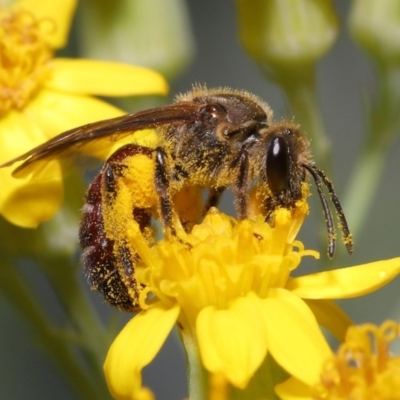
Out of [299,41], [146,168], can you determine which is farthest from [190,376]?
[299,41]

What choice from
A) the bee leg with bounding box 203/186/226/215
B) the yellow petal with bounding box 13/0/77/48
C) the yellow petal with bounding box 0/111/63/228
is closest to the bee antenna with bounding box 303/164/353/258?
the bee leg with bounding box 203/186/226/215

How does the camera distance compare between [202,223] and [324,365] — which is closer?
[324,365]

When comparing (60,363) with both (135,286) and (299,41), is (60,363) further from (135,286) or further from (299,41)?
(299,41)

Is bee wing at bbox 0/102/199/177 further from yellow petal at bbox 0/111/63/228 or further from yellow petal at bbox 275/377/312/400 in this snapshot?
yellow petal at bbox 275/377/312/400

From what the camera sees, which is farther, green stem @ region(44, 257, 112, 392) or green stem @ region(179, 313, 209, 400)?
green stem @ region(44, 257, 112, 392)

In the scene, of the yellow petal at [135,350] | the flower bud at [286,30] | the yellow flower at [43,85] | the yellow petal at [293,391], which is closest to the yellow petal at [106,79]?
the yellow flower at [43,85]

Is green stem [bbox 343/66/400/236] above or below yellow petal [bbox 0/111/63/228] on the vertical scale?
below

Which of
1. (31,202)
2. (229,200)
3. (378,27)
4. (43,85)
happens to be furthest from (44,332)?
(229,200)

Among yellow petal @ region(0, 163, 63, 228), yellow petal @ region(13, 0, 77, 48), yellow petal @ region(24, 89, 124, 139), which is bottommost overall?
yellow petal @ region(0, 163, 63, 228)
